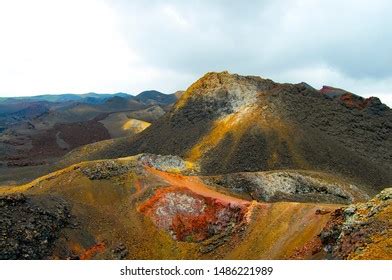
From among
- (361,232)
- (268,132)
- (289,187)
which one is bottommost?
(289,187)

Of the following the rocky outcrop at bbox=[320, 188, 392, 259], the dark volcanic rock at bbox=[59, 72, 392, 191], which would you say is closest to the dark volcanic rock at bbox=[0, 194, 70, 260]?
the rocky outcrop at bbox=[320, 188, 392, 259]

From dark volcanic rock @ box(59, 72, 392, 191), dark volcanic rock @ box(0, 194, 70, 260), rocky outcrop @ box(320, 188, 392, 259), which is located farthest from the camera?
dark volcanic rock @ box(59, 72, 392, 191)

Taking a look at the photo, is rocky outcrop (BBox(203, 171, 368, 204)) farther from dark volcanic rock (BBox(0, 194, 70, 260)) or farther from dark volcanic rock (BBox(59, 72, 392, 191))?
dark volcanic rock (BBox(0, 194, 70, 260))

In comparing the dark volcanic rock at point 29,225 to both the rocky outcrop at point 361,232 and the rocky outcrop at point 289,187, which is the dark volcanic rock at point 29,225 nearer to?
the rocky outcrop at point 289,187

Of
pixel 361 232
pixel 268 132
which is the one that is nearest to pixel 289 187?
pixel 268 132

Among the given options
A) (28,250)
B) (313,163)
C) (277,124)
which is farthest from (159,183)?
(277,124)

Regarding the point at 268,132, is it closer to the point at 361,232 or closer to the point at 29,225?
the point at 29,225

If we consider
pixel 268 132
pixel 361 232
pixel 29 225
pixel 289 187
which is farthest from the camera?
pixel 268 132

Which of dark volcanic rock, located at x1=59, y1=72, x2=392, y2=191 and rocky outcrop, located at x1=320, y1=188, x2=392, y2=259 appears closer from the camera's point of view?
rocky outcrop, located at x1=320, y1=188, x2=392, y2=259

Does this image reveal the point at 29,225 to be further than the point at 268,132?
No

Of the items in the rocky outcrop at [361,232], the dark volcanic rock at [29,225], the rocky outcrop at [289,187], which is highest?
the rocky outcrop at [361,232]

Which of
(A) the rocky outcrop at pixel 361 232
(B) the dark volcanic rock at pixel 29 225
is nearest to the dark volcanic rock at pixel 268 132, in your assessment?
(A) the rocky outcrop at pixel 361 232

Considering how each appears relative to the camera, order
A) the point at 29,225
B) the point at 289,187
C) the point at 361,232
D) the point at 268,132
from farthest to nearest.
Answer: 1. the point at 268,132
2. the point at 289,187
3. the point at 29,225
4. the point at 361,232
